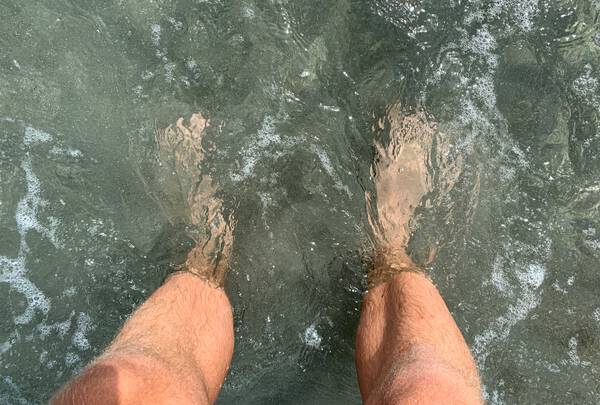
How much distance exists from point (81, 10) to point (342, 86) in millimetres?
1108

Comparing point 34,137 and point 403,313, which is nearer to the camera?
point 403,313

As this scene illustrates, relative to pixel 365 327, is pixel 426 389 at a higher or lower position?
higher

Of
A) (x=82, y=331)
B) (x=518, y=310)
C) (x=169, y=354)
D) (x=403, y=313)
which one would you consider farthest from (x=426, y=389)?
(x=82, y=331)

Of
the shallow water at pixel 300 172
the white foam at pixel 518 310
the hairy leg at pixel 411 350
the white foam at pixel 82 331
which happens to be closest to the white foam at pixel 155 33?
the shallow water at pixel 300 172

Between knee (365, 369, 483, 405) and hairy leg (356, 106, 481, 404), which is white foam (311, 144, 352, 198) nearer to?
hairy leg (356, 106, 481, 404)

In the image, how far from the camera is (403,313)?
184 centimetres

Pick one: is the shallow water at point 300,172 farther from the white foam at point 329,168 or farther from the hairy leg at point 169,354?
the hairy leg at point 169,354

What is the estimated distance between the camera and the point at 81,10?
2342 mm

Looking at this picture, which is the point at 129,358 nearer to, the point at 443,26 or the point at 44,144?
the point at 44,144

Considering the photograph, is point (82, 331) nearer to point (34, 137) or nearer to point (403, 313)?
point (34, 137)

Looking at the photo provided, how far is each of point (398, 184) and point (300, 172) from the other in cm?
38

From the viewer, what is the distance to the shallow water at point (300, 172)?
2.16m

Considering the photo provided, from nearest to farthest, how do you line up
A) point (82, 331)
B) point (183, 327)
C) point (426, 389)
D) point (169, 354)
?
1. point (426, 389)
2. point (169, 354)
3. point (183, 327)
4. point (82, 331)

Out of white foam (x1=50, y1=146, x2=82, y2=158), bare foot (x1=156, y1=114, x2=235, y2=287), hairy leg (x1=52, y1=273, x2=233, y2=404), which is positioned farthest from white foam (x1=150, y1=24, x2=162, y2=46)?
hairy leg (x1=52, y1=273, x2=233, y2=404)
